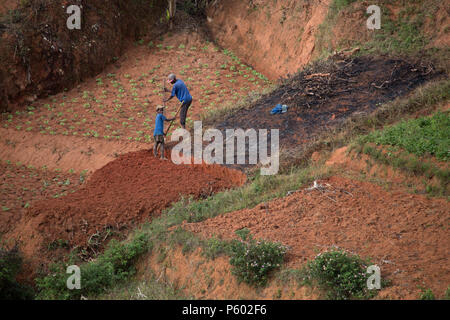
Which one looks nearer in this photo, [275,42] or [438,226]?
[438,226]

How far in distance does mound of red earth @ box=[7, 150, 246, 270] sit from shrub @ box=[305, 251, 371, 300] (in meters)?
3.96

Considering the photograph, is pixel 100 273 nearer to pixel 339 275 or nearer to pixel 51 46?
pixel 339 275

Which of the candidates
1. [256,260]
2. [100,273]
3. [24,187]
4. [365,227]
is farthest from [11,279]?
[365,227]

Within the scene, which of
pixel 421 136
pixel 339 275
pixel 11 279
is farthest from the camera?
pixel 421 136

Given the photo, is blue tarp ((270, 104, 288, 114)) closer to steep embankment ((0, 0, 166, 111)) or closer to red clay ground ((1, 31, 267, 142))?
red clay ground ((1, 31, 267, 142))

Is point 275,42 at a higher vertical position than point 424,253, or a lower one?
higher

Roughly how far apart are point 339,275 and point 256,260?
111 cm

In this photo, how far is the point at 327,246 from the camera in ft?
21.6

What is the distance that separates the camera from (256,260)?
20.7 feet

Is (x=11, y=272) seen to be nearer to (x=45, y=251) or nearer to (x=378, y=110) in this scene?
(x=45, y=251)

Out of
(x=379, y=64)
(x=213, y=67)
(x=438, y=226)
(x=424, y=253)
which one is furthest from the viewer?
(x=213, y=67)

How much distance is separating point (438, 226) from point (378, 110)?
4093 mm

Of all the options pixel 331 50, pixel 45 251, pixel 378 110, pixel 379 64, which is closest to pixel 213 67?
pixel 331 50

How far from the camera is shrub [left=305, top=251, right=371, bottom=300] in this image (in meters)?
5.62
